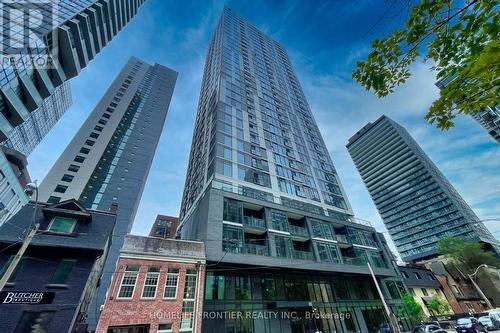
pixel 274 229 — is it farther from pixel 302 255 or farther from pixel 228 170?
pixel 228 170

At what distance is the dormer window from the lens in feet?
53.3

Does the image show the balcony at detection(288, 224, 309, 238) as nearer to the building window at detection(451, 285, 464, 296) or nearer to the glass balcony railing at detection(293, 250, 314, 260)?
the glass balcony railing at detection(293, 250, 314, 260)

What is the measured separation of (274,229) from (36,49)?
3432 cm

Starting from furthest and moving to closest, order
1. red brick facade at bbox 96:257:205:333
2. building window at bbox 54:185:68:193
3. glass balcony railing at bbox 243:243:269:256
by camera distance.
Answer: building window at bbox 54:185:68:193 < glass balcony railing at bbox 243:243:269:256 < red brick facade at bbox 96:257:205:333

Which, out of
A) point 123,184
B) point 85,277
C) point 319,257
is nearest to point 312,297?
point 319,257

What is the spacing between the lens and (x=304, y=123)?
48.3 metres

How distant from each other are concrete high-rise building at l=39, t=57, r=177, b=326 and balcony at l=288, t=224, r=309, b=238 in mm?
35986

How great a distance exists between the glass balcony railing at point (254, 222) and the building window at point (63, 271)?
14677 millimetres

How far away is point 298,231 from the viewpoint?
2555cm

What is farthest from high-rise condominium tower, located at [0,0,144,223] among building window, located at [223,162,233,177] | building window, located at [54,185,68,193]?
building window, located at [223,162,233,177]

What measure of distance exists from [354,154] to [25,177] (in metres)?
139

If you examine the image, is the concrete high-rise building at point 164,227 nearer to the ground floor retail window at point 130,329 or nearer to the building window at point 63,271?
the building window at point 63,271

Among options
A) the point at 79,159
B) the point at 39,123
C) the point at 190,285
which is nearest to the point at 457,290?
the point at 190,285

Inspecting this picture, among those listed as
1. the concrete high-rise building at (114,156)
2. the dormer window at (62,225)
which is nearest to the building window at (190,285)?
the dormer window at (62,225)
